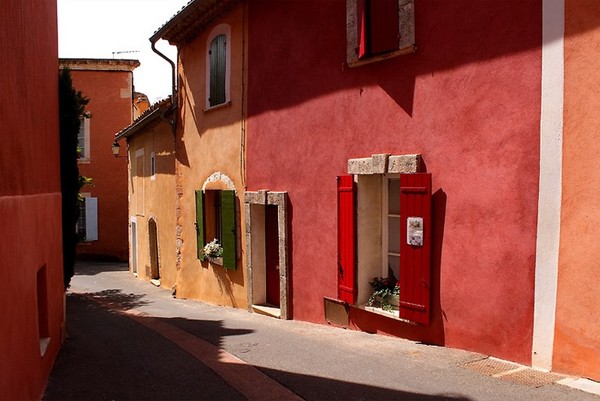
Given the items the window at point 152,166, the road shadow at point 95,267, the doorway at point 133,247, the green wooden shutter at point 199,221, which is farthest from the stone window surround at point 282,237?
the road shadow at point 95,267

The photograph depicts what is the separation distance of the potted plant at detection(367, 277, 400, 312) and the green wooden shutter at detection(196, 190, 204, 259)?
17.0 ft

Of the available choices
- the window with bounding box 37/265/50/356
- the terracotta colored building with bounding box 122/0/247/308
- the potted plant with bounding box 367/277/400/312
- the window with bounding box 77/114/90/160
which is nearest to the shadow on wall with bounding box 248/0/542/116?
the terracotta colored building with bounding box 122/0/247/308

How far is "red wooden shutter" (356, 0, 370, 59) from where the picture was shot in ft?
22.8

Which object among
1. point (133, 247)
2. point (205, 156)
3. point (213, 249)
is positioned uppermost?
point (205, 156)

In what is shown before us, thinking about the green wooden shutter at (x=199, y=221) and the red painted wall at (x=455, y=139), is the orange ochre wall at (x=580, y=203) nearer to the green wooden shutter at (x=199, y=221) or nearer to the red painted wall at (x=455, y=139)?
the red painted wall at (x=455, y=139)

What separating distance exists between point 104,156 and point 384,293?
63.0 ft

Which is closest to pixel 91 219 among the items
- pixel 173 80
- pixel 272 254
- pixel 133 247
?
pixel 133 247

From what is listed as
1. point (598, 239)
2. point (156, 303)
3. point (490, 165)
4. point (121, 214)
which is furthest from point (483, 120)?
point (121, 214)

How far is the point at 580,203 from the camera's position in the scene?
16.1 feet

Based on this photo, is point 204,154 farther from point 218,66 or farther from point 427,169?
point 427,169

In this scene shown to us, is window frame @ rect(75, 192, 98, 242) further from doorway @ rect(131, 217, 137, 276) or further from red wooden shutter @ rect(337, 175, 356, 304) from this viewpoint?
red wooden shutter @ rect(337, 175, 356, 304)

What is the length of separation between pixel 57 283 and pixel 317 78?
14.2 ft

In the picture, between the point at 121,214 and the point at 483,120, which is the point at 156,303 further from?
the point at 121,214

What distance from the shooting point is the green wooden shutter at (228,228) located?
10.4 meters
